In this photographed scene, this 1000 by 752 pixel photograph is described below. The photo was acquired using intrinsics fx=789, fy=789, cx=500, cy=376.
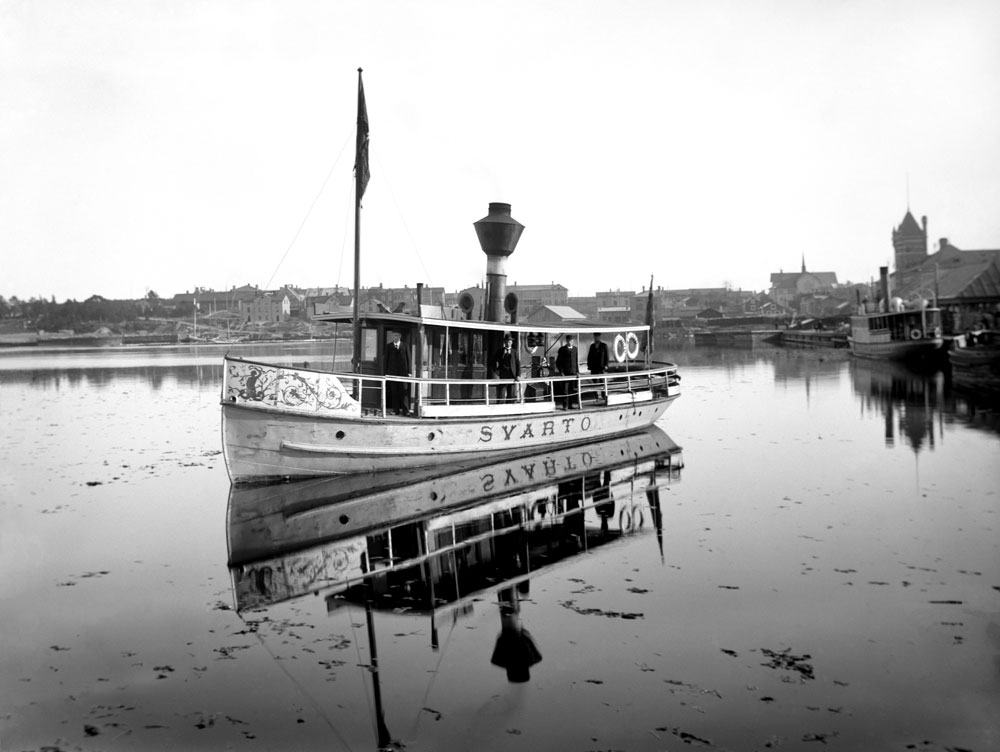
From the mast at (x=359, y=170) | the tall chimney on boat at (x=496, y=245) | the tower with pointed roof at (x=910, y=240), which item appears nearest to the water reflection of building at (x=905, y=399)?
the tall chimney on boat at (x=496, y=245)

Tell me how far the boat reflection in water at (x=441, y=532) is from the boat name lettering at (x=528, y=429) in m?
0.65

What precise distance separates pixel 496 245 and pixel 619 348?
4714mm

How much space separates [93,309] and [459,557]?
18980 cm

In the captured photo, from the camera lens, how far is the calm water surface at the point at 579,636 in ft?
19.6

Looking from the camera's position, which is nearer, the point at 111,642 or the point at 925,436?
the point at 111,642

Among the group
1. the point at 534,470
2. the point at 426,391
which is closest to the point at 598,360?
the point at 534,470

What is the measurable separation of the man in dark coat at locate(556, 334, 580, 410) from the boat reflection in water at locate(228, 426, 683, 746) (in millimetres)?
2496

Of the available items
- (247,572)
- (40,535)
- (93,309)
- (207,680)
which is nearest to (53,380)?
(40,535)

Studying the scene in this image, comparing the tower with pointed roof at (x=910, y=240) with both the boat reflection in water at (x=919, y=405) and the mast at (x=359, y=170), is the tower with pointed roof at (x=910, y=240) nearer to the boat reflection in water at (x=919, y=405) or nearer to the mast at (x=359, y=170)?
the boat reflection in water at (x=919, y=405)

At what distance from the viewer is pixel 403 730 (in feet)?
19.6

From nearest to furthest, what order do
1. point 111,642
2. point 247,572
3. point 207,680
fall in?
point 207,680
point 111,642
point 247,572

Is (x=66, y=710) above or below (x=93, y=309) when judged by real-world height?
below

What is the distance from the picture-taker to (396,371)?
16.8m

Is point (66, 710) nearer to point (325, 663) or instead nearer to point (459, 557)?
point (325, 663)
